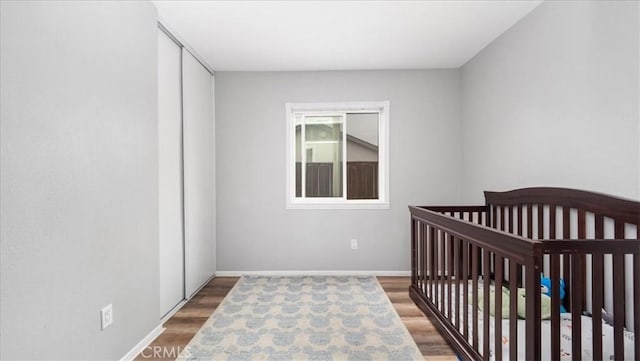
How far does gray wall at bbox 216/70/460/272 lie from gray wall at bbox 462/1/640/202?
21.7 inches

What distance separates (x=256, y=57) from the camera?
3.22 meters

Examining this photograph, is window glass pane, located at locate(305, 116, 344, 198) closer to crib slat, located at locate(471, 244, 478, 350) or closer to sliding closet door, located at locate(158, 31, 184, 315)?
sliding closet door, located at locate(158, 31, 184, 315)

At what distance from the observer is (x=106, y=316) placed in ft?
5.67

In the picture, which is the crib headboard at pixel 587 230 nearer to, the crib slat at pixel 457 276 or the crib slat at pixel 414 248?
the crib slat at pixel 457 276

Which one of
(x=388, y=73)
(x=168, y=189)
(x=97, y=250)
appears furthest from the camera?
(x=388, y=73)

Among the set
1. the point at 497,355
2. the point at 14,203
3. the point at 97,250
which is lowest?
the point at 497,355

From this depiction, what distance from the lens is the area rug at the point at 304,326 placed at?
201cm

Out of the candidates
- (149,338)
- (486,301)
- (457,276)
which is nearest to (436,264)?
(457,276)

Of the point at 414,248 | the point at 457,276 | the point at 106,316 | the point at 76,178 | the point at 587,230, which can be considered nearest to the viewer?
the point at 76,178

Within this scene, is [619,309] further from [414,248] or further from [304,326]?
[304,326]

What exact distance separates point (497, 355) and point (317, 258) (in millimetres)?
2300

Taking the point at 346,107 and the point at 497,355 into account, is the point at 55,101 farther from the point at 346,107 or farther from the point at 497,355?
the point at 346,107

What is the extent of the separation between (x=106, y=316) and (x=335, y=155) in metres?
2.73

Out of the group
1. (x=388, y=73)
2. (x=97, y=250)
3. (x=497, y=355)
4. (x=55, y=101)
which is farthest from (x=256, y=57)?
(x=497, y=355)
